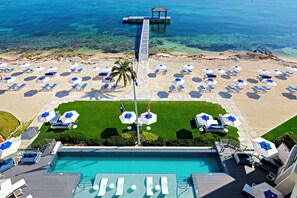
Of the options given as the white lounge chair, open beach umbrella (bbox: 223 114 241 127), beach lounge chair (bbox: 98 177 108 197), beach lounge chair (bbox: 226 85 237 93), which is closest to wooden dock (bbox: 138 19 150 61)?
beach lounge chair (bbox: 226 85 237 93)

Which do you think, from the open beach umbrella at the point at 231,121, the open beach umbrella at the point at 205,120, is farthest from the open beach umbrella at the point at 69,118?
the open beach umbrella at the point at 231,121

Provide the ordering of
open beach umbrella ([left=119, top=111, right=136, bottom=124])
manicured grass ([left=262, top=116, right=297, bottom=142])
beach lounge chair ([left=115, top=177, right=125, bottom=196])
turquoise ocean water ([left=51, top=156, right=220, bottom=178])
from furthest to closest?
manicured grass ([left=262, top=116, right=297, bottom=142])
open beach umbrella ([left=119, top=111, right=136, bottom=124])
turquoise ocean water ([left=51, top=156, right=220, bottom=178])
beach lounge chair ([left=115, top=177, right=125, bottom=196])

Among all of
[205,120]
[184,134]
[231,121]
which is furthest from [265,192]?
[184,134]

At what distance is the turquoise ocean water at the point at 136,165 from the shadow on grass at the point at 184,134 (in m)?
3.67

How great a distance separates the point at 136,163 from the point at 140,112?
8.59m

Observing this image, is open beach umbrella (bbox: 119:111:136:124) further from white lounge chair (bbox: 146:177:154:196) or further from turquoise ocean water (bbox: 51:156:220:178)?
white lounge chair (bbox: 146:177:154:196)

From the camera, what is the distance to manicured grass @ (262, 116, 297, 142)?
2375 centimetres

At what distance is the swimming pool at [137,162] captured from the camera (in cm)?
1891

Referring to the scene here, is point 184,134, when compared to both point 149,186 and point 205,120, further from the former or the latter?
point 149,186

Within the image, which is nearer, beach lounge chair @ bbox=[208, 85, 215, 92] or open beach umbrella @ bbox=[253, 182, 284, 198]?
open beach umbrella @ bbox=[253, 182, 284, 198]

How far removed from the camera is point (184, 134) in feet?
78.1

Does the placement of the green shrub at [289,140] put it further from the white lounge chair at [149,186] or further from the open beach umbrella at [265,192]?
the white lounge chair at [149,186]

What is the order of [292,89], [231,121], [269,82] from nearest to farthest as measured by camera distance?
[231,121]
[292,89]
[269,82]

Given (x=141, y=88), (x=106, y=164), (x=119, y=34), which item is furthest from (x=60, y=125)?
(x=119, y=34)
